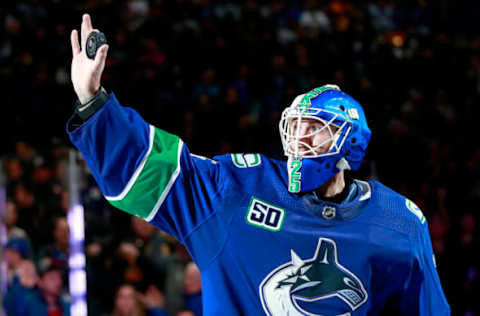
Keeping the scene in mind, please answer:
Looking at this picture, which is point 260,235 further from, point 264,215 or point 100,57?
point 100,57

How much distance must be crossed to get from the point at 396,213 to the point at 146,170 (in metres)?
0.84

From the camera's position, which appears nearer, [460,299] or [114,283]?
[114,283]

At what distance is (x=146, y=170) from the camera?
1.96 metres

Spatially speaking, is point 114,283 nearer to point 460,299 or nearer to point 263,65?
point 460,299

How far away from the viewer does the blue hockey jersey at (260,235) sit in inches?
78.8

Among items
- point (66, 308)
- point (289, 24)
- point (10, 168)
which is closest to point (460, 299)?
point (66, 308)

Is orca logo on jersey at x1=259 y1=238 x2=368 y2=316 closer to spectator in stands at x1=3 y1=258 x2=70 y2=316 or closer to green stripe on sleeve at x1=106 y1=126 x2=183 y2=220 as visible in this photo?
green stripe on sleeve at x1=106 y1=126 x2=183 y2=220

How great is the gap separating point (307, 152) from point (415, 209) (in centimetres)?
45

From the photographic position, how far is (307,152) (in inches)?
83.7

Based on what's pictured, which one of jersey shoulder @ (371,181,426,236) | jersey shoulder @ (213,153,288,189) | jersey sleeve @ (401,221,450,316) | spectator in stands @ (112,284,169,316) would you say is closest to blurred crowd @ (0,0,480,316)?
spectator in stands @ (112,284,169,316)

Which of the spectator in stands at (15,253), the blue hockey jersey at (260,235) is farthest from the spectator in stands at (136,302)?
the blue hockey jersey at (260,235)

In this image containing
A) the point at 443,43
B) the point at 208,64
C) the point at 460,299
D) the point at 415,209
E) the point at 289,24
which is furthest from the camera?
the point at 443,43

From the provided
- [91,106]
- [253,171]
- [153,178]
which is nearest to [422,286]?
[253,171]

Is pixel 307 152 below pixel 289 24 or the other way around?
the other way around
